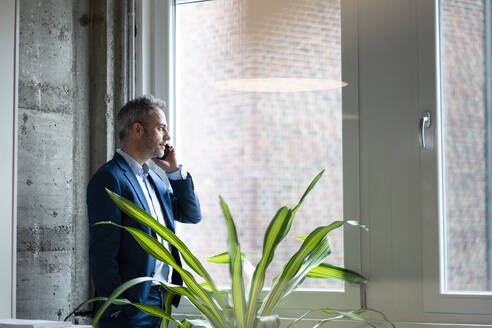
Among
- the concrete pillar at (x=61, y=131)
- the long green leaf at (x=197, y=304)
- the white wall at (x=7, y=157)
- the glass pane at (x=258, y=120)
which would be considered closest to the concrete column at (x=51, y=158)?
the concrete pillar at (x=61, y=131)

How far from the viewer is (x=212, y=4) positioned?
3.07m

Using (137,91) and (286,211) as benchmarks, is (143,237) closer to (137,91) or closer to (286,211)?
(286,211)

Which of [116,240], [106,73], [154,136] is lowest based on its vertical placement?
[116,240]

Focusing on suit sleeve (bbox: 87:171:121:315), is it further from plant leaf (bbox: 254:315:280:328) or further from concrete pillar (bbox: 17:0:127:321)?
plant leaf (bbox: 254:315:280:328)

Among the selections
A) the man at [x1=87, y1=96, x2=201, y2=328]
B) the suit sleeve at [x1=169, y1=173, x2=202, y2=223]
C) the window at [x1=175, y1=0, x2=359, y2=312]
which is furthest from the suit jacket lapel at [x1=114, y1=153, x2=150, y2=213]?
the window at [x1=175, y1=0, x2=359, y2=312]

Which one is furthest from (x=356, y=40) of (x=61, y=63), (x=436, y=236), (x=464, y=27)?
(x=61, y=63)

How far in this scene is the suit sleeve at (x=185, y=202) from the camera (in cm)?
284

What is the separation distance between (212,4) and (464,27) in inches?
42.8

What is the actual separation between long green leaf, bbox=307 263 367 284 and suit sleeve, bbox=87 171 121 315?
71 centimetres

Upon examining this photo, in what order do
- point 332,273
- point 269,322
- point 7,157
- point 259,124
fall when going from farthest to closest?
point 259,124 < point 332,273 < point 7,157 < point 269,322

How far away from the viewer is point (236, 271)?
86.8 inches

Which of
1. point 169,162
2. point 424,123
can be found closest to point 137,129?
point 169,162

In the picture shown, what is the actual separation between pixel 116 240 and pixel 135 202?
0.57 ft

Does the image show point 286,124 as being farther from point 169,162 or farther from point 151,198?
point 151,198
